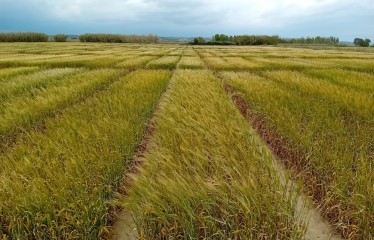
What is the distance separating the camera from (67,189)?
2227 mm

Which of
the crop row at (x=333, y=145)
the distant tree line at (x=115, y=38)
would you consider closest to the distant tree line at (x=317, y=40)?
the distant tree line at (x=115, y=38)

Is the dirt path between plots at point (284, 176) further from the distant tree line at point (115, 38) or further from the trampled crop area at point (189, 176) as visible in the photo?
the distant tree line at point (115, 38)

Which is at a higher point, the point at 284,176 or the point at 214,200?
the point at 214,200

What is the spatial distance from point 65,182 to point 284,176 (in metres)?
1.95

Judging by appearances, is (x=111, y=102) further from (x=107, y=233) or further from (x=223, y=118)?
(x=107, y=233)

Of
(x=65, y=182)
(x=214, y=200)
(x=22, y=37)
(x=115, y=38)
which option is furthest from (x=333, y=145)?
(x=115, y=38)

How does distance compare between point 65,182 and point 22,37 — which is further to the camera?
point 22,37

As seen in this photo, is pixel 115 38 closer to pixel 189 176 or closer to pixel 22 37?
pixel 22 37

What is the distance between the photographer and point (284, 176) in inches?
112

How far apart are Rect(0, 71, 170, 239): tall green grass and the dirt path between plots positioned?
1383 mm

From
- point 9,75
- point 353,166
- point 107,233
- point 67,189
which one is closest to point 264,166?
point 353,166

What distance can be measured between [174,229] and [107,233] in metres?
0.48

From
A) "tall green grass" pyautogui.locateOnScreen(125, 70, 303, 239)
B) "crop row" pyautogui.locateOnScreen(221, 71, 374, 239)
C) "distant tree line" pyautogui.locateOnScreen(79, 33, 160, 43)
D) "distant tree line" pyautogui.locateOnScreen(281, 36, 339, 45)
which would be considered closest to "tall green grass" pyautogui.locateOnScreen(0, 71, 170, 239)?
"tall green grass" pyautogui.locateOnScreen(125, 70, 303, 239)

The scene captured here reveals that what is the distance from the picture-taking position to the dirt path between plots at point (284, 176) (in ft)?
6.55
